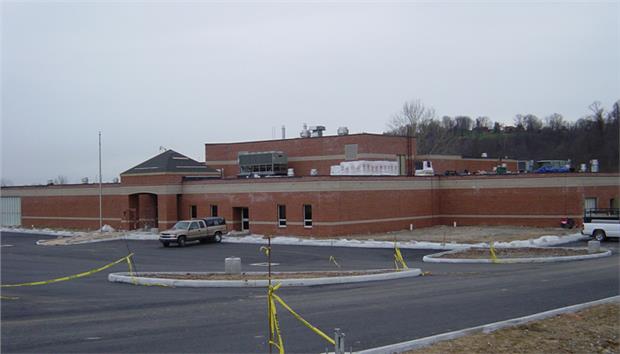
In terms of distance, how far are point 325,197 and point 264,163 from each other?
19.2 m

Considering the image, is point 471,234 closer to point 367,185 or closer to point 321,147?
point 367,185

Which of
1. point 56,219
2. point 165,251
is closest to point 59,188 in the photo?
point 56,219

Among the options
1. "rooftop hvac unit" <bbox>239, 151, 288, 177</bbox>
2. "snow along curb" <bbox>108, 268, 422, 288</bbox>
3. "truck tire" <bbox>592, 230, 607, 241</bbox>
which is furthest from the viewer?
"rooftop hvac unit" <bbox>239, 151, 288, 177</bbox>

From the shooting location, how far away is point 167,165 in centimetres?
5747

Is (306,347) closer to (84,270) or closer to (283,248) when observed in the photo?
(84,270)

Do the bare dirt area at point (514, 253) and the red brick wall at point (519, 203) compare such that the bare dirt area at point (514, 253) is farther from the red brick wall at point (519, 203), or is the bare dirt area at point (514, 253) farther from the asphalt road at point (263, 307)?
the red brick wall at point (519, 203)

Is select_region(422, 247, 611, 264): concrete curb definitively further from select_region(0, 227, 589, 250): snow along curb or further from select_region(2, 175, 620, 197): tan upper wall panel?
select_region(2, 175, 620, 197): tan upper wall panel

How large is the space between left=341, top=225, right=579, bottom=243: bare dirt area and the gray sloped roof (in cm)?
1932

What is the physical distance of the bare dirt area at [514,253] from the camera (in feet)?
107

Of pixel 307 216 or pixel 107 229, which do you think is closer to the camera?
pixel 307 216

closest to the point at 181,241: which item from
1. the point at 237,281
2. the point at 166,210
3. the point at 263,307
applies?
the point at 166,210

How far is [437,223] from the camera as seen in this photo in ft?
186

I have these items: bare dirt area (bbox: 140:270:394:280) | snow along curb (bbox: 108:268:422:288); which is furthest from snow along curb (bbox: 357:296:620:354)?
bare dirt area (bbox: 140:270:394:280)

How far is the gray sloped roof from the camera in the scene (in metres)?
57.5
